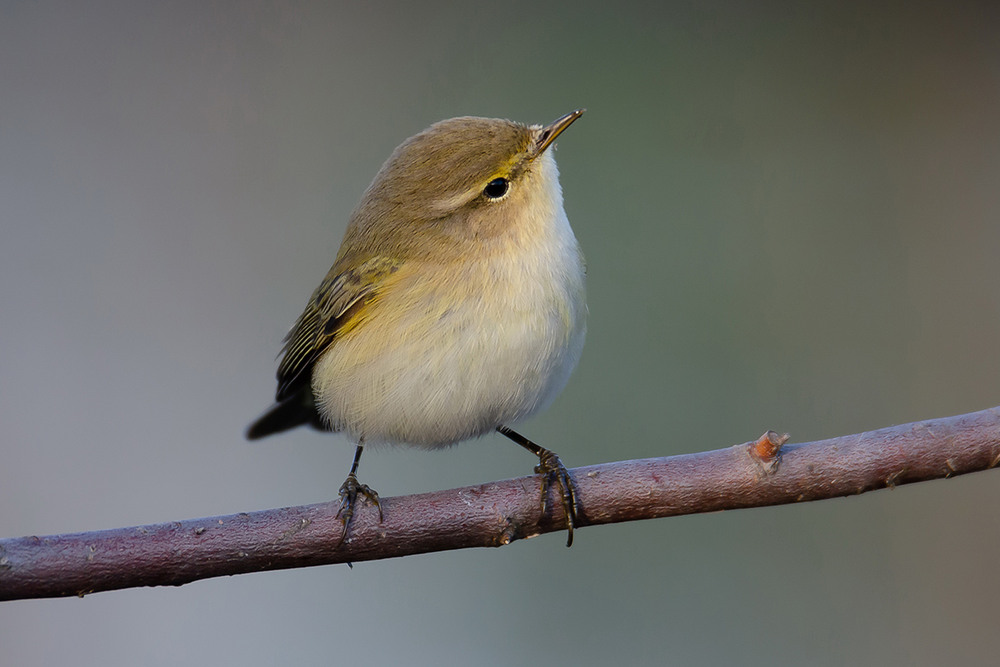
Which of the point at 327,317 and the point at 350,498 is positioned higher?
the point at 327,317

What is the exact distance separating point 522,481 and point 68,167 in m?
2.75

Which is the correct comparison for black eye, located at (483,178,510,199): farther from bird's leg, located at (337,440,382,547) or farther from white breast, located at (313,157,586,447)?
bird's leg, located at (337,440,382,547)

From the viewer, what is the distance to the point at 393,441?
2336mm

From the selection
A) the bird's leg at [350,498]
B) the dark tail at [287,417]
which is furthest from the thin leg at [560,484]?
the dark tail at [287,417]

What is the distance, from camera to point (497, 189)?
2217 millimetres

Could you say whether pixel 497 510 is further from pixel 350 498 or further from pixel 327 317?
pixel 327 317

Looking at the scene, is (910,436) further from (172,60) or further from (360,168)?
(172,60)

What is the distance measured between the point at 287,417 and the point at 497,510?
3.77 ft

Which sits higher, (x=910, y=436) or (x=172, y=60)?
(x=172, y=60)

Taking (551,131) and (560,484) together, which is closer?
(560,484)

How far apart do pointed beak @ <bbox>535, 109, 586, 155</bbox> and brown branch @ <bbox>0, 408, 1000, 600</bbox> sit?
85 cm

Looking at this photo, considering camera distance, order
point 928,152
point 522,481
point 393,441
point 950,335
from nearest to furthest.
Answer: point 522,481 → point 393,441 → point 950,335 → point 928,152

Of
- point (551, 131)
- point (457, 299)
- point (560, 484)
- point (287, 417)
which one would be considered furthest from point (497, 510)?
point (287, 417)

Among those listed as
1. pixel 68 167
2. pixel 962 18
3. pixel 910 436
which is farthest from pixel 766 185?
pixel 68 167
